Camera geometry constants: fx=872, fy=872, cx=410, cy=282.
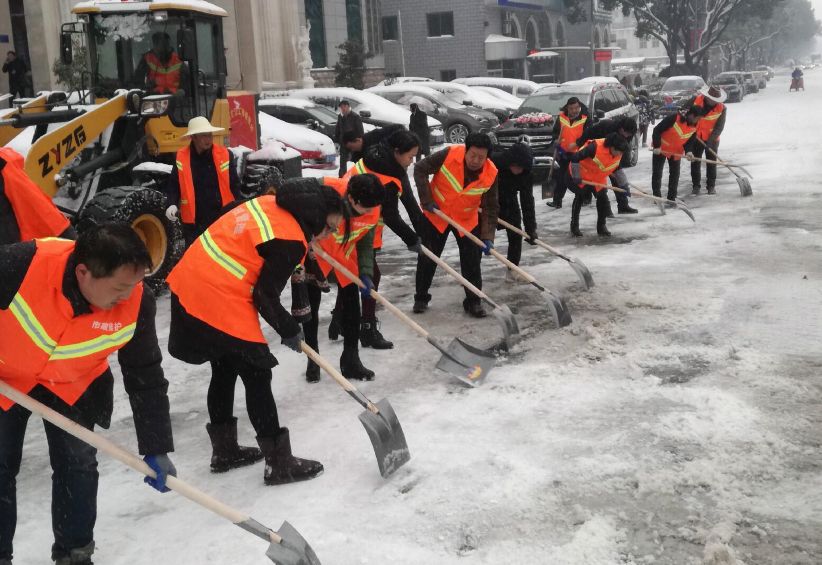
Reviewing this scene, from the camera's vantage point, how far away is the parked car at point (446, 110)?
68.0 feet

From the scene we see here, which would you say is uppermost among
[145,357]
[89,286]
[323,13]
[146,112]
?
[323,13]

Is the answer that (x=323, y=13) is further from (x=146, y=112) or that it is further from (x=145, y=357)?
(x=145, y=357)

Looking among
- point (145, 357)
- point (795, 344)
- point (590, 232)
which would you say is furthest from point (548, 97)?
point (145, 357)

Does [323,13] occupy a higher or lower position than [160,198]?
higher

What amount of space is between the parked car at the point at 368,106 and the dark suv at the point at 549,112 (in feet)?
12.9

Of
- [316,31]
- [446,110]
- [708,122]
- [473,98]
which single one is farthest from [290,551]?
[316,31]

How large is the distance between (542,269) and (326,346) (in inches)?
116

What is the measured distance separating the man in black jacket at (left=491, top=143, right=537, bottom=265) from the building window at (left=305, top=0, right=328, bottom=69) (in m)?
27.0

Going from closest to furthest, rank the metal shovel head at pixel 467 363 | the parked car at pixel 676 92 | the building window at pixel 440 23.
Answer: the metal shovel head at pixel 467 363, the parked car at pixel 676 92, the building window at pixel 440 23

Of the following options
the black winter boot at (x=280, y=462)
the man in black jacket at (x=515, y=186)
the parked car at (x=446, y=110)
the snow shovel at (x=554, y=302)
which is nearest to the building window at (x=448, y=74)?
the parked car at (x=446, y=110)

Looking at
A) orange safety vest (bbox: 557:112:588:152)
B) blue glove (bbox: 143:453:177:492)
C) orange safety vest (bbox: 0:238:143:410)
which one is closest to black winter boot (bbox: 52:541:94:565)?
blue glove (bbox: 143:453:177:492)

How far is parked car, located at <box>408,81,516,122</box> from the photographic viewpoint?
23.5 metres

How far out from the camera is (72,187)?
24.9 feet

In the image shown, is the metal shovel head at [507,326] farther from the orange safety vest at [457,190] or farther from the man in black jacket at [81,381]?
the man in black jacket at [81,381]
